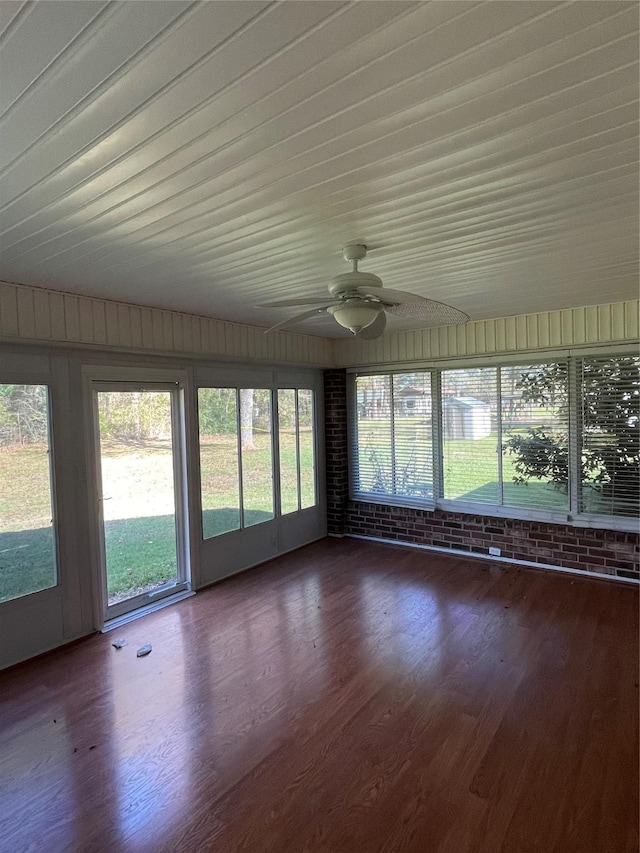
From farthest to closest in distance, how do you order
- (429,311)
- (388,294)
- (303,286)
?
(303,286)
(429,311)
(388,294)

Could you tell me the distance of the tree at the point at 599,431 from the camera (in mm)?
4355

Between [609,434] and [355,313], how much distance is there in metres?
3.24

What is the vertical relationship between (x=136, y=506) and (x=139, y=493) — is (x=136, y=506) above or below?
below

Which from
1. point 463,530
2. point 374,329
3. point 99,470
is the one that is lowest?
point 463,530

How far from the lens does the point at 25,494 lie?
3.41 meters

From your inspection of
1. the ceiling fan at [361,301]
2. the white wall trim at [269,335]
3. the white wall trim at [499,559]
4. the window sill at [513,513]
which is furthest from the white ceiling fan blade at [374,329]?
the white wall trim at [499,559]

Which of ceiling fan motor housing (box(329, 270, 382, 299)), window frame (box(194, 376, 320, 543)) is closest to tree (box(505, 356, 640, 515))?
window frame (box(194, 376, 320, 543))

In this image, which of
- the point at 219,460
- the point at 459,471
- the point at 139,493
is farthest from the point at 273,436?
the point at 459,471

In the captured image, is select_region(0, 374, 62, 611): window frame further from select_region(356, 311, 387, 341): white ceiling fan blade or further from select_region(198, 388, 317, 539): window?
select_region(356, 311, 387, 341): white ceiling fan blade

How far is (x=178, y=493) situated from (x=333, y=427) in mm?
2350

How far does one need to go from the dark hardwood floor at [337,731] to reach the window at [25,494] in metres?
0.60

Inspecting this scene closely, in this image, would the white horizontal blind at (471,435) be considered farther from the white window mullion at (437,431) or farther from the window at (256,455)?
the window at (256,455)

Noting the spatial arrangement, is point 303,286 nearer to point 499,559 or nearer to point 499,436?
point 499,436

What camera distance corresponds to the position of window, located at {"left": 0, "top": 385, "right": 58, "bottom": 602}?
10.9 ft
